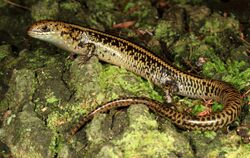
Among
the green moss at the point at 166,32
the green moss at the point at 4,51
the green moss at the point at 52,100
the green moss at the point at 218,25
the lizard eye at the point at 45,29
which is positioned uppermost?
the green moss at the point at 218,25

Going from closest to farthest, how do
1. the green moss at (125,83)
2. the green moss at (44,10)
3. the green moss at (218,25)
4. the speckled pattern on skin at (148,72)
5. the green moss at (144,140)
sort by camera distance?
the green moss at (144,140)
the speckled pattern on skin at (148,72)
the green moss at (125,83)
the green moss at (218,25)
the green moss at (44,10)

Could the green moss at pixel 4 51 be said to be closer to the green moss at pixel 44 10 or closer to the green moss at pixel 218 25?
the green moss at pixel 44 10

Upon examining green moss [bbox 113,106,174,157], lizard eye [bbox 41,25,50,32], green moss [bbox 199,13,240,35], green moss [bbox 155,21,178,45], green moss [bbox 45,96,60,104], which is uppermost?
green moss [bbox 199,13,240,35]

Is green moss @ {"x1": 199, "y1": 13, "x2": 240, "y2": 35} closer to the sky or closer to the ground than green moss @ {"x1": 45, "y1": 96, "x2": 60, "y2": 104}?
closer to the sky

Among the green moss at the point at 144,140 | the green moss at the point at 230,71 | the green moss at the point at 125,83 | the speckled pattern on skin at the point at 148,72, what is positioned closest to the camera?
the green moss at the point at 144,140

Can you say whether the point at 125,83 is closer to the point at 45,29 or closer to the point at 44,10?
the point at 45,29

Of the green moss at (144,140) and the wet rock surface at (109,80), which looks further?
the wet rock surface at (109,80)

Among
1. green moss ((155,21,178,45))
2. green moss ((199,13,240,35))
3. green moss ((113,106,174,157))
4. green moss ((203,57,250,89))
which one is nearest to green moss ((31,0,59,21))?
green moss ((155,21,178,45))

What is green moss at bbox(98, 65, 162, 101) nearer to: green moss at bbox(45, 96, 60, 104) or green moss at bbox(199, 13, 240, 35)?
green moss at bbox(45, 96, 60, 104)

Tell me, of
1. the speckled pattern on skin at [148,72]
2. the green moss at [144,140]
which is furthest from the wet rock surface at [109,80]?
the speckled pattern on skin at [148,72]

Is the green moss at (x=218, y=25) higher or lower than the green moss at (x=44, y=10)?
higher
